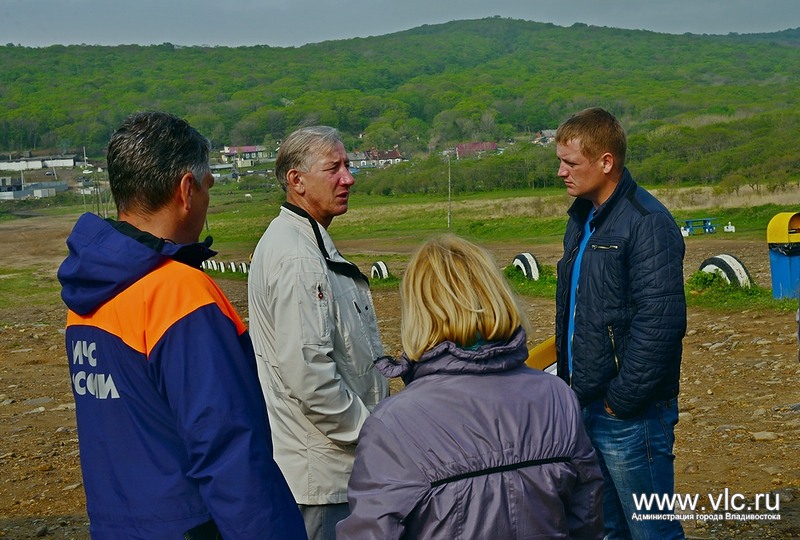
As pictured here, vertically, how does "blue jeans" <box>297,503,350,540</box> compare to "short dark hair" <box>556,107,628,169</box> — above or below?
below

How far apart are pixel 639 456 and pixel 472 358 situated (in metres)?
1.39

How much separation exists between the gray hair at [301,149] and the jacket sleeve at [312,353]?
0.48 m

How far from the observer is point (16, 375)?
10125 mm

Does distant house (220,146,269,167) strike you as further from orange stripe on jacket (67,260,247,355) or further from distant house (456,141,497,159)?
orange stripe on jacket (67,260,247,355)

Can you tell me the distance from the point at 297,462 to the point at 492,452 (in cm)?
105

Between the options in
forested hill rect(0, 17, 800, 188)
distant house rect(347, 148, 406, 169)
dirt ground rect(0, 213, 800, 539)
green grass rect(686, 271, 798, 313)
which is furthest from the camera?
forested hill rect(0, 17, 800, 188)

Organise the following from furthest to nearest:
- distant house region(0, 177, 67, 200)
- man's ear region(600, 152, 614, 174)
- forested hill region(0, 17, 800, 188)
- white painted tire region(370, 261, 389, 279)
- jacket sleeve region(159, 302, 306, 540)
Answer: forested hill region(0, 17, 800, 188), distant house region(0, 177, 67, 200), white painted tire region(370, 261, 389, 279), man's ear region(600, 152, 614, 174), jacket sleeve region(159, 302, 306, 540)

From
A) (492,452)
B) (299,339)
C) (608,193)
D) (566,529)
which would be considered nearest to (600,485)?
(566,529)

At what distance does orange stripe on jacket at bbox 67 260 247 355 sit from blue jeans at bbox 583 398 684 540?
5.64 ft

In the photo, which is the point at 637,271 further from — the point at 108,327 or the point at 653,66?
the point at 653,66

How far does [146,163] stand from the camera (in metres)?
2.23

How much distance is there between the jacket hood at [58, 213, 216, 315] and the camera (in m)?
2.10

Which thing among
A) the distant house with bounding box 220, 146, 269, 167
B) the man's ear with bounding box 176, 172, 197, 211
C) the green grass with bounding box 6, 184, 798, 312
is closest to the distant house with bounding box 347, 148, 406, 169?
the distant house with bounding box 220, 146, 269, 167

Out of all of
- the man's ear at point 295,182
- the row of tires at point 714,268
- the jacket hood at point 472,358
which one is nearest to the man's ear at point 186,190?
the jacket hood at point 472,358
